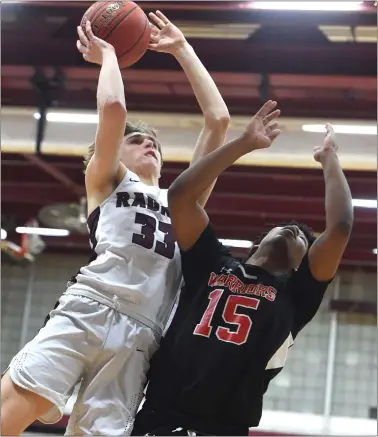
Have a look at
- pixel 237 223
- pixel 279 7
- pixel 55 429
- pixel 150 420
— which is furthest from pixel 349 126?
pixel 237 223

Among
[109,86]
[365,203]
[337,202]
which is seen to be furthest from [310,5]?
[365,203]

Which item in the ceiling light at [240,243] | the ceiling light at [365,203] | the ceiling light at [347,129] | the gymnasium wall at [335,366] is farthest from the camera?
the gymnasium wall at [335,366]

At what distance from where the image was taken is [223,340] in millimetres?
2822

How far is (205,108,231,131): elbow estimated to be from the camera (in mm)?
3445

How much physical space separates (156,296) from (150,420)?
1.58ft

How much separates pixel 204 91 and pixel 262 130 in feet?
2.16

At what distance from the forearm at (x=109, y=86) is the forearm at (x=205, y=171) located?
0.47 m

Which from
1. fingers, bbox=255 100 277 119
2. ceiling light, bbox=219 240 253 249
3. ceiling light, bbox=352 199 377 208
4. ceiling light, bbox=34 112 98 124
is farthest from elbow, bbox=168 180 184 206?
ceiling light, bbox=219 240 253 249

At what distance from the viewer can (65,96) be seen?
25.5ft

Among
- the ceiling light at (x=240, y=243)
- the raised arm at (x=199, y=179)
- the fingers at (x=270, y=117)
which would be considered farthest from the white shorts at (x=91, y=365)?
the ceiling light at (x=240, y=243)

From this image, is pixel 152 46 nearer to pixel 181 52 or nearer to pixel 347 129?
pixel 181 52

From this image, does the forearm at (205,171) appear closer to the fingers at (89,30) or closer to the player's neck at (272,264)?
the player's neck at (272,264)

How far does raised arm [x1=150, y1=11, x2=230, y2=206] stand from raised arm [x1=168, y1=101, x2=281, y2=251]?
388 mm

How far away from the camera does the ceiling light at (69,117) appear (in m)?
7.83
